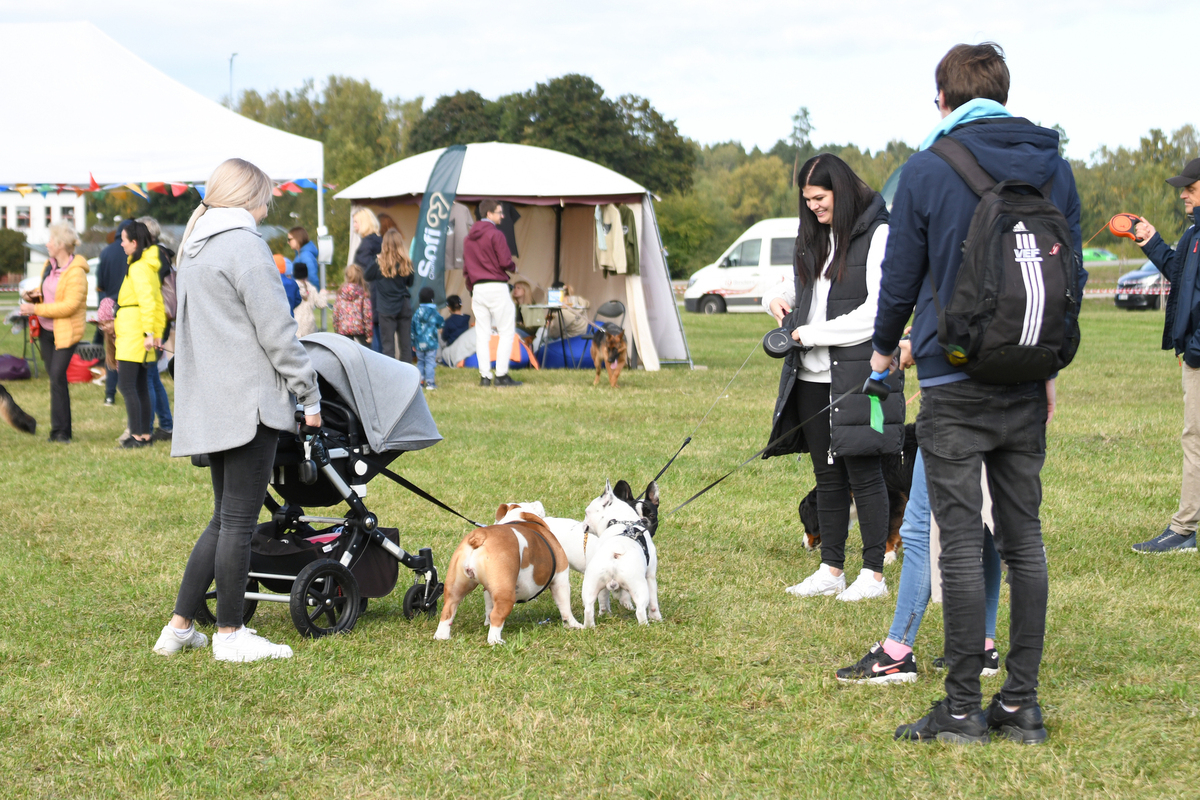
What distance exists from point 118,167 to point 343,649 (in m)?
9.91

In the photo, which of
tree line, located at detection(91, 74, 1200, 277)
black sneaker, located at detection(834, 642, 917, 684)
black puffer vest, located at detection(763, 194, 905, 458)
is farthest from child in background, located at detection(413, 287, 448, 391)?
tree line, located at detection(91, 74, 1200, 277)

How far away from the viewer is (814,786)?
281 centimetres

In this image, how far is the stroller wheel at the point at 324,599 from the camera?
4.01 m

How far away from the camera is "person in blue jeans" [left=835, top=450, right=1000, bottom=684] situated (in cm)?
345

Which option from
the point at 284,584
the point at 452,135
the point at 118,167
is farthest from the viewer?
the point at 452,135

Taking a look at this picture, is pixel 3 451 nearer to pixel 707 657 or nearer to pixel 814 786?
pixel 707 657

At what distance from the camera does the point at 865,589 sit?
15.2 feet

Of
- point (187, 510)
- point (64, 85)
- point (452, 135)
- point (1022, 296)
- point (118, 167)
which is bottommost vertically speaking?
point (187, 510)

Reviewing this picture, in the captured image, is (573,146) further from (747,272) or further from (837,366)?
(837,366)

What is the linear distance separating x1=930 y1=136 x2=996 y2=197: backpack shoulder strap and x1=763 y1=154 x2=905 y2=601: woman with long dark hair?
1.31 m

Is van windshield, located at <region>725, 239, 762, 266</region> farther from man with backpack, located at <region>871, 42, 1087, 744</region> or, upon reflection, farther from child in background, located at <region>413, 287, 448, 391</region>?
man with backpack, located at <region>871, 42, 1087, 744</region>

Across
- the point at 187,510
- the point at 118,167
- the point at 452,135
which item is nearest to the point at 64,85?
the point at 118,167

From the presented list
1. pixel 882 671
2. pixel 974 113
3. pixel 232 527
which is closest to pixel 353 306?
pixel 232 527

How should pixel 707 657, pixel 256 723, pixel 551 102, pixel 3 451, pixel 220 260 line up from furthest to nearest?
pixel 551 102, pixel 3 451, pixel 707 657, pixel 220 260, pixel 256 723
